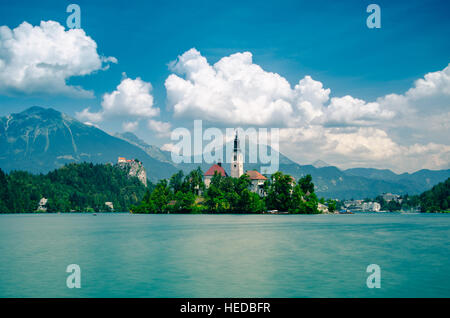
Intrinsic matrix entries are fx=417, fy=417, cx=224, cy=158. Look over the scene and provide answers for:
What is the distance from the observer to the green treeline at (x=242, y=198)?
16112 cm

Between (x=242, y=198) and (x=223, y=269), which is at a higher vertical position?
(x=242, y=198)

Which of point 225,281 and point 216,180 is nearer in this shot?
point 225,281

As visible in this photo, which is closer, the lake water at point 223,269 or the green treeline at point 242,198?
the lake water at point 223,269

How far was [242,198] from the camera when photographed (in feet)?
525

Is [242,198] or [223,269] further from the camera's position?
[242,198]

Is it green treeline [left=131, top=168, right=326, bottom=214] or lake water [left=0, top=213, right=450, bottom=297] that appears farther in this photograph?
green treeline [left=131, top=168, right=326, bottom=214]

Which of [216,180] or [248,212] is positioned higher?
[216,180]

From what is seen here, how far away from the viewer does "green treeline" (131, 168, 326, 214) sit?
16112 centimetres

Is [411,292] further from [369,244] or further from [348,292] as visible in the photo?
[369,244]

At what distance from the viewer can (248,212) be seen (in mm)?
165625

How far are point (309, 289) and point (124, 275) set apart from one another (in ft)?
43.8
